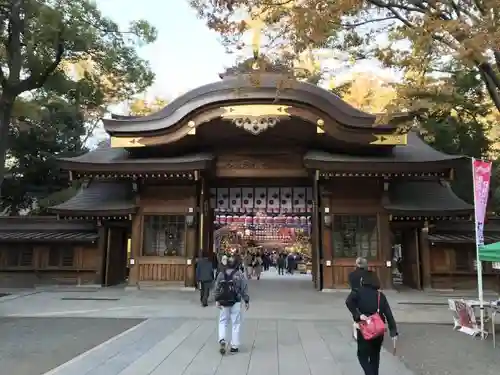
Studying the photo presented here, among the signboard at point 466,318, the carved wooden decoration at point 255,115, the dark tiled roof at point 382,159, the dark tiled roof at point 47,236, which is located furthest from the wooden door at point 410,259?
the dark tiled roof at point 47,236

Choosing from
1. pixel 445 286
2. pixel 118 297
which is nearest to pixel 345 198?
pixel 445 286

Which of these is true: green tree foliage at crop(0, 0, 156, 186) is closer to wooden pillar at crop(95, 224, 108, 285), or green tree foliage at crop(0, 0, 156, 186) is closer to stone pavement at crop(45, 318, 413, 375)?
wooden pillar at crop(95, 224, 108, 285)

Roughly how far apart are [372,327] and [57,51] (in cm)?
1248

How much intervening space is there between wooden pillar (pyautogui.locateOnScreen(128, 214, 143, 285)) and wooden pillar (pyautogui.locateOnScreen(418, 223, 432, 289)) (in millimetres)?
10773

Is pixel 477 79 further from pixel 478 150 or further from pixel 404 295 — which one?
pixel 404 295

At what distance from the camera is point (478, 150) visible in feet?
79.0

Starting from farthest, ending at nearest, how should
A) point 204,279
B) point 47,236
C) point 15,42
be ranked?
point 47,236 → point 15,42 → point 204,279

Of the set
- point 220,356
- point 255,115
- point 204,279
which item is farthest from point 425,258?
point 220,356

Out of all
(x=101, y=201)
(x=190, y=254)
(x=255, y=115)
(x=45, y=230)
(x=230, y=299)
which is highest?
(x=255, y=115)

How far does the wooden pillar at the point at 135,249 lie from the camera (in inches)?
640

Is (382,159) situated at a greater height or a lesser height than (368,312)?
greater

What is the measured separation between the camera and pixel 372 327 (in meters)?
4.75

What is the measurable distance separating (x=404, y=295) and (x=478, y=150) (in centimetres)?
1317

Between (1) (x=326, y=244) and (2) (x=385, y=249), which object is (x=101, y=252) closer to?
(1) (x=326, y=244)
